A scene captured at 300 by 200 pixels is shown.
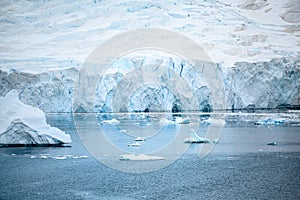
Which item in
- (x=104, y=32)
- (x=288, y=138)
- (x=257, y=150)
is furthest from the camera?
(x=104, y=32)

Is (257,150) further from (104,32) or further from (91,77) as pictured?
(104,32)

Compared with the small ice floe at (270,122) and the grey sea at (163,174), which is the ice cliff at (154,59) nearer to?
the small ice floe at (270,122)

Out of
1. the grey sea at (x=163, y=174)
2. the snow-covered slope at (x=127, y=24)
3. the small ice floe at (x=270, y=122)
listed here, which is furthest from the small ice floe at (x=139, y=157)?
the snow-covered slope at (x=127, y=24)

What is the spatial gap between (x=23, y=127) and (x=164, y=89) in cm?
1660

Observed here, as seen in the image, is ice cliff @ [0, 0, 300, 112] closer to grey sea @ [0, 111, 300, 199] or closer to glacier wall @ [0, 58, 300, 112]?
glacier wall @ [0, 58, 300, 112]

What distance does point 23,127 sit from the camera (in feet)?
42.1

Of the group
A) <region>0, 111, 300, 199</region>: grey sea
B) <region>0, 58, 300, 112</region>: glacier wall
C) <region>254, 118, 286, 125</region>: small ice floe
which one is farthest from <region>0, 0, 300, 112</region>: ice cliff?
<region>0, 111, 300, 199</region>: grey sea

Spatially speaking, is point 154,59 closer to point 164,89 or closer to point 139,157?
point 164,89

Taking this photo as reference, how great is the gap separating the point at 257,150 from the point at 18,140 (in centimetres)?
708

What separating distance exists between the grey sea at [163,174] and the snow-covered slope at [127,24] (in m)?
34.2

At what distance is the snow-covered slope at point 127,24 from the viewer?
50656mm

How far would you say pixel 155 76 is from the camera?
1145 inches

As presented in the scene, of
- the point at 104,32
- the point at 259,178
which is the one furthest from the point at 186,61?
the point at 104,32

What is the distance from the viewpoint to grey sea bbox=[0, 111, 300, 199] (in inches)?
309
